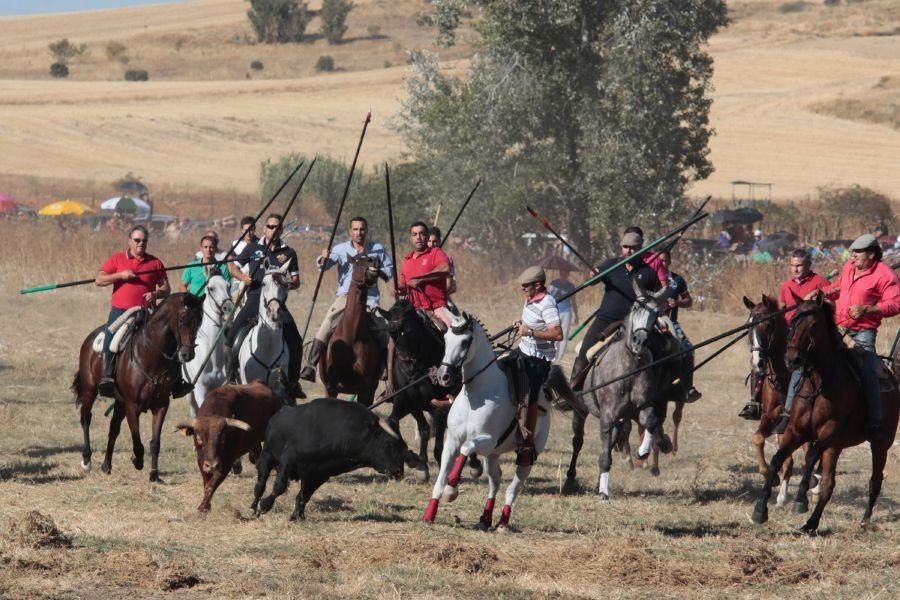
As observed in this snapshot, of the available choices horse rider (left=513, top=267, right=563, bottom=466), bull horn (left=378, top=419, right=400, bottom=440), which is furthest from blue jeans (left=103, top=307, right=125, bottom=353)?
horse rider (left=513, top=267, right=563, bottom=466)

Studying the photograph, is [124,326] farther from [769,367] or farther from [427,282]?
[769,367]

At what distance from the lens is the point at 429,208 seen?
4100cm

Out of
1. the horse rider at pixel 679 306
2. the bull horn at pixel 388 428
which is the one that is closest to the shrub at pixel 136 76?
the horse rider at pixel 679 306

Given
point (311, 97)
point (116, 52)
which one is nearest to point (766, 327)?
point (311, 97)

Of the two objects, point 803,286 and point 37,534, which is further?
point 803,286

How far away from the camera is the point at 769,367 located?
14703 millimetres

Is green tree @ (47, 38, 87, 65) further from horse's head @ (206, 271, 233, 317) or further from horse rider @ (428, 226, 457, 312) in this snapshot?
horse's head @ (206, 271, 233, 317)

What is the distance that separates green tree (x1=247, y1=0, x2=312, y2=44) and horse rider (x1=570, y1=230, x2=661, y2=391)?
309 feet

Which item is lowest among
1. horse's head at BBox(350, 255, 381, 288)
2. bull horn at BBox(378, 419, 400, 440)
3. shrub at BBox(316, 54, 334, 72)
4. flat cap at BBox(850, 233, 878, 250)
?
shrub at BBox(316, 54, 334, 72)

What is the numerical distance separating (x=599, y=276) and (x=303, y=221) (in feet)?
124

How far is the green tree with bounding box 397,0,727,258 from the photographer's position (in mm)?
35344

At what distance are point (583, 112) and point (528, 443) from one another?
24901mm

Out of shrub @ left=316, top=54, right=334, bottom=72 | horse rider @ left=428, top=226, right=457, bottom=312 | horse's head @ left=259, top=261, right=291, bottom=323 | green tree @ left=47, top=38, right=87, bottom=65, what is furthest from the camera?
green tree @ left=47, top=38, right=87, bottom=65

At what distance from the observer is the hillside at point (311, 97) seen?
219ft
